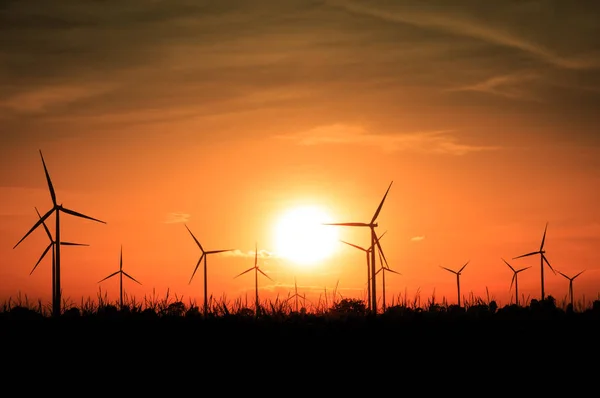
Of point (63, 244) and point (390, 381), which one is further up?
point (63, 244)

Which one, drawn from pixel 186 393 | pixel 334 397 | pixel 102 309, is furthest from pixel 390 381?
pixel 102 309

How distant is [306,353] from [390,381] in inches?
203

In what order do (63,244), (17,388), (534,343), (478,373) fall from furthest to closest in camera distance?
(63,244) < (534,343) < (478,373) < (17,388)

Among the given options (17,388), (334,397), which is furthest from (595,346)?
(17,388)

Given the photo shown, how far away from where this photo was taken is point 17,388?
4928 cm

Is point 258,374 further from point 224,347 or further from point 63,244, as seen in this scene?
point 63,244

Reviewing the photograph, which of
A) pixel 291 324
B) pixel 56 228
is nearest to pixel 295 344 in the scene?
pixel 291 324

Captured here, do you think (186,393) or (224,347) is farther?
(224,347)

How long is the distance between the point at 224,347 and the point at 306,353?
4.80 meters

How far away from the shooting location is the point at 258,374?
51375mm

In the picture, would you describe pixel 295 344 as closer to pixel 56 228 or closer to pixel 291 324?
pixel 291 324

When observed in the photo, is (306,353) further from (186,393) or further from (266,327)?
(186,393)

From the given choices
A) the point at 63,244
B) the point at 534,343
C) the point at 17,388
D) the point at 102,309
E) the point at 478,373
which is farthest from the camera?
the point at 63,244

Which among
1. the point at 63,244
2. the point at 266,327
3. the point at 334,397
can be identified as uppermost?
the point at 63,244
